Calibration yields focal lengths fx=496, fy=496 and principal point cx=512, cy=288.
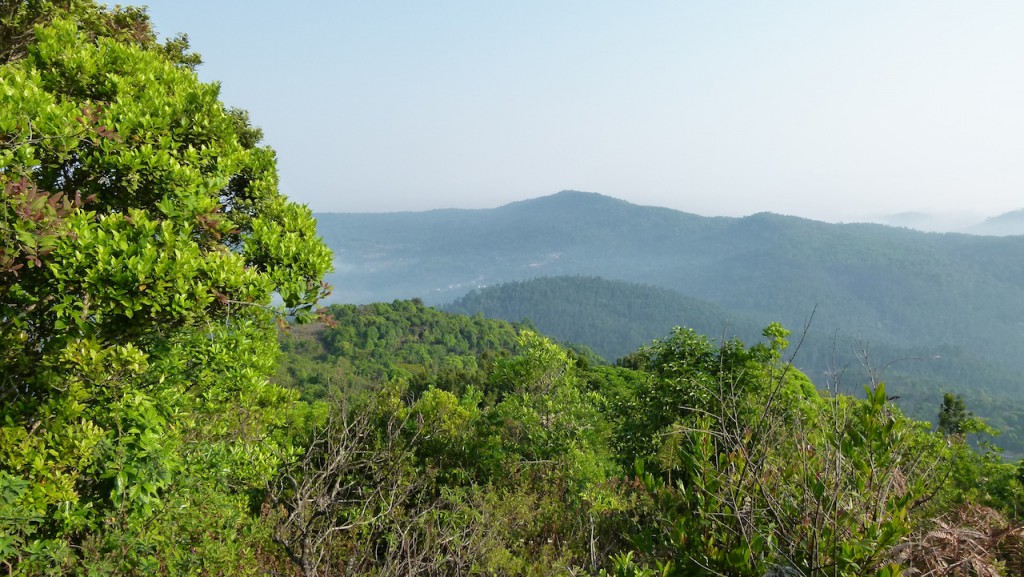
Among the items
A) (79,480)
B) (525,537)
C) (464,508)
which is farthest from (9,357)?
(525,537)

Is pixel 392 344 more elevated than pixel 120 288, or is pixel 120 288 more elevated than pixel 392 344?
pixel 120 288

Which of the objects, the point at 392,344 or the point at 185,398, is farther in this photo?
the point at 392,344

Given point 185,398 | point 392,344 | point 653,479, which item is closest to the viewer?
point 653,479

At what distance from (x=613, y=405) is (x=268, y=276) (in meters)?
12.0

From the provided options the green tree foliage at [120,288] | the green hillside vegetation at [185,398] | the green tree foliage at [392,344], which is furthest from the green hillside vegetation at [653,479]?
the green tree foliage at [392,344]

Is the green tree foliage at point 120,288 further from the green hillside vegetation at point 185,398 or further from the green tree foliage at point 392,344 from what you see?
the green tree foliage at point 392,344

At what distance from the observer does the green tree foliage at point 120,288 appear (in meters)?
3.91

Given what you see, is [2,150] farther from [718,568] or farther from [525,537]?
[525,537]

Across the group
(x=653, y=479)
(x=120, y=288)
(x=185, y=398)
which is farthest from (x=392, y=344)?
(x=653, y=479)

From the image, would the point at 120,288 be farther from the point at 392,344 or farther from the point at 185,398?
the point at 392,344

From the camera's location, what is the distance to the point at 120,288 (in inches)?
157

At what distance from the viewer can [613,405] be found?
1493 centimetres

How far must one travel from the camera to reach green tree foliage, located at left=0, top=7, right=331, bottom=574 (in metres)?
3.91

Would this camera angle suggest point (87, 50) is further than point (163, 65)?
No
